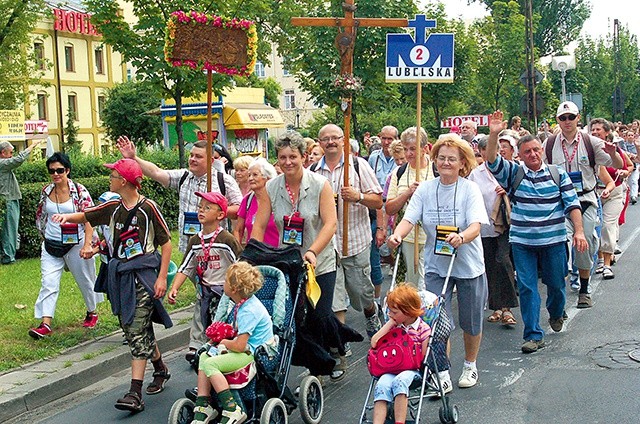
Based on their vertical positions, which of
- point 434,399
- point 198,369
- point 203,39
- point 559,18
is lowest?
point 434,399

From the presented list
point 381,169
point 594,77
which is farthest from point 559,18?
point 381,169

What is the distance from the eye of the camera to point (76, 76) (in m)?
63.0

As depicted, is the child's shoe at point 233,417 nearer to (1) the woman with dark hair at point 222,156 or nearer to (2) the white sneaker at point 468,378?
(2) the white sneaker at point 468,378

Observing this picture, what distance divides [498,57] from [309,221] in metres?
31.4

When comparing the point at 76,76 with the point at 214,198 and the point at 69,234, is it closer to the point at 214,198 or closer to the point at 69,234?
the point at 69,234

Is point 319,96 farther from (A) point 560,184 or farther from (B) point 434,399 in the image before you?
→ (B) point 434,399

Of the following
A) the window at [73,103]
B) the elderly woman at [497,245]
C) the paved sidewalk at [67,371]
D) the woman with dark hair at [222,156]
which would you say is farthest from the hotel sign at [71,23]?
the elderly woman at [497,245]

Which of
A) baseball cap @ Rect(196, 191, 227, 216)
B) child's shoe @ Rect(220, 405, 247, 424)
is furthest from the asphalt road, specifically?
baseball cap @ Rect(196, 191, 227, 216)

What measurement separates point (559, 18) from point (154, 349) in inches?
2665

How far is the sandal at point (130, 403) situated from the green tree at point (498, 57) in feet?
103

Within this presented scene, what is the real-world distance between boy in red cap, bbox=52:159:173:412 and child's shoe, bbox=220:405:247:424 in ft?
4.98

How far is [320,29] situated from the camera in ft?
67.9

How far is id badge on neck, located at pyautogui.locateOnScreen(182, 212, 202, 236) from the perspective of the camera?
796 centimetres

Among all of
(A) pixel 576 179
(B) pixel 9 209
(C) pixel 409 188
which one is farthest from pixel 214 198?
(B) pixel 9 209
